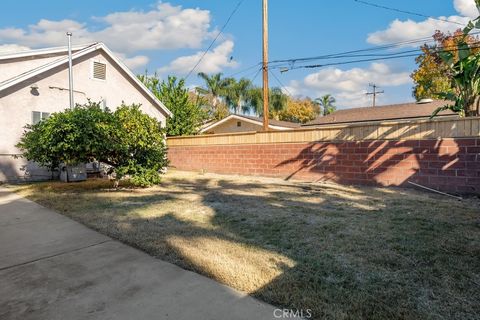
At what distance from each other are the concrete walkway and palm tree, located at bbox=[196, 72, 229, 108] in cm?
3403

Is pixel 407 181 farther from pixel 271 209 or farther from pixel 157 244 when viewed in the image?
pixel 157 244

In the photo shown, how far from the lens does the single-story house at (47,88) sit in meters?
12.4

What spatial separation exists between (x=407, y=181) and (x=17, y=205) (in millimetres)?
10670

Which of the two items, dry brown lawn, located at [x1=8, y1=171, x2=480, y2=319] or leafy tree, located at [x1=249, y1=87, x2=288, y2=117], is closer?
dry brown lawn, located at [x1=8, y1=171, x2=480, y2=319]

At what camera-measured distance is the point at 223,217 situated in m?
6.00

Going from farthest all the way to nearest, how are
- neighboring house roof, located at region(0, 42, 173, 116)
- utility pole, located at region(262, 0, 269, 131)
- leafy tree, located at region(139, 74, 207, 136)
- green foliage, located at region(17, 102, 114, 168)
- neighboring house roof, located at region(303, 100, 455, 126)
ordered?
leafy tree, located at region(139, 74, 207, 136), neighboring house roof, located at region(303, 100, 455, 126), utility pole, located at region(262, 0, 269, 131), neighboring house roof, located at region(0, 42, 173, 116), green foliage, located at region(17, 102, 114, 168)

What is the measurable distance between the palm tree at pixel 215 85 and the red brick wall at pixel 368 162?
2393 cm

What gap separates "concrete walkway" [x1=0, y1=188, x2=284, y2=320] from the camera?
2719 millimetres

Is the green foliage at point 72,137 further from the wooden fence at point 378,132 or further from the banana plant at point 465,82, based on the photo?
the banana plant at point 465,82

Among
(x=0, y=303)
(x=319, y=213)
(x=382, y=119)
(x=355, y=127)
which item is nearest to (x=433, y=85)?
(x=382, y=119)

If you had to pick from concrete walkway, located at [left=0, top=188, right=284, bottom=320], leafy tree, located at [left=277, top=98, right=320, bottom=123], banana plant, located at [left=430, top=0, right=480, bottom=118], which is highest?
leafy tree, located at [left=277, top=98, right=320, bottom=123]

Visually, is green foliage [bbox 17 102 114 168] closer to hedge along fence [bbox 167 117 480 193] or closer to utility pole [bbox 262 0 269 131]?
hedge along fence [bbox 167 117 480 193]

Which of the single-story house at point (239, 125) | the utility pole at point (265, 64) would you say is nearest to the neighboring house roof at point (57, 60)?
the utility pole at point (265, 64)

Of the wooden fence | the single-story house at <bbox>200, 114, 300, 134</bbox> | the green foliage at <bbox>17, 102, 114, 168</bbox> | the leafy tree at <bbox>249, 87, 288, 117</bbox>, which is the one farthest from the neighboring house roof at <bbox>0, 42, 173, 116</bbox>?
the leafy tree at <bbox>249, 87, 288, 117</bbox>
